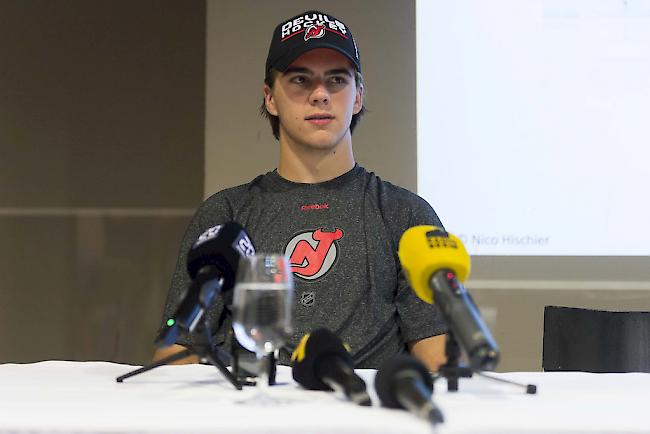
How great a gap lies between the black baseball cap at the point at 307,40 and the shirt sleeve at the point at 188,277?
34cm

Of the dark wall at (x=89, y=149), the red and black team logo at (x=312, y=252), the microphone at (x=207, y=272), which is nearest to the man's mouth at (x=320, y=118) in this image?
the red and black team logo at (x=312, y=252)

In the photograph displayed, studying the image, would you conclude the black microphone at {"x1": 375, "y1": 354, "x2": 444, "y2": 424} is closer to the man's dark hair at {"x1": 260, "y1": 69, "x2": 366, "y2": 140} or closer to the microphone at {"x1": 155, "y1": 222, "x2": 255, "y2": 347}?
the microphone at {"x1": 155, "y1": 222, "x2": 255, "y2": 347}

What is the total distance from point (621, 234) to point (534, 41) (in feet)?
2.24

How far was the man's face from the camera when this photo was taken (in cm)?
177

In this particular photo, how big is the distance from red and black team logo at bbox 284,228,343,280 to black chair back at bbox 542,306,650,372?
0.61 meters

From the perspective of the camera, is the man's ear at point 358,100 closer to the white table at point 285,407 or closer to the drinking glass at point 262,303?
the white table at point 285,407

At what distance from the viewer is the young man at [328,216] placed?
165 cm

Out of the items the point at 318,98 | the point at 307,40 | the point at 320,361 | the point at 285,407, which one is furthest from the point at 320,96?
the point at 285,407

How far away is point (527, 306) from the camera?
8.83 feet

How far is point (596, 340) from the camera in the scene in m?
1.91

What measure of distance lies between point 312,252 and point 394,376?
2.72ft

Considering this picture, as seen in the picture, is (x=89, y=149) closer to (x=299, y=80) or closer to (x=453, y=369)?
(x=299, y=80)

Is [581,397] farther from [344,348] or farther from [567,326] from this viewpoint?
[567,326]

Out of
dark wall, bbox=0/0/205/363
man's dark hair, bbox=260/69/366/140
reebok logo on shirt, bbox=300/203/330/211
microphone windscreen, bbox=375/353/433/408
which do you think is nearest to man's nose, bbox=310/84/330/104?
man's dark hair, bbox=260/69/366/140
